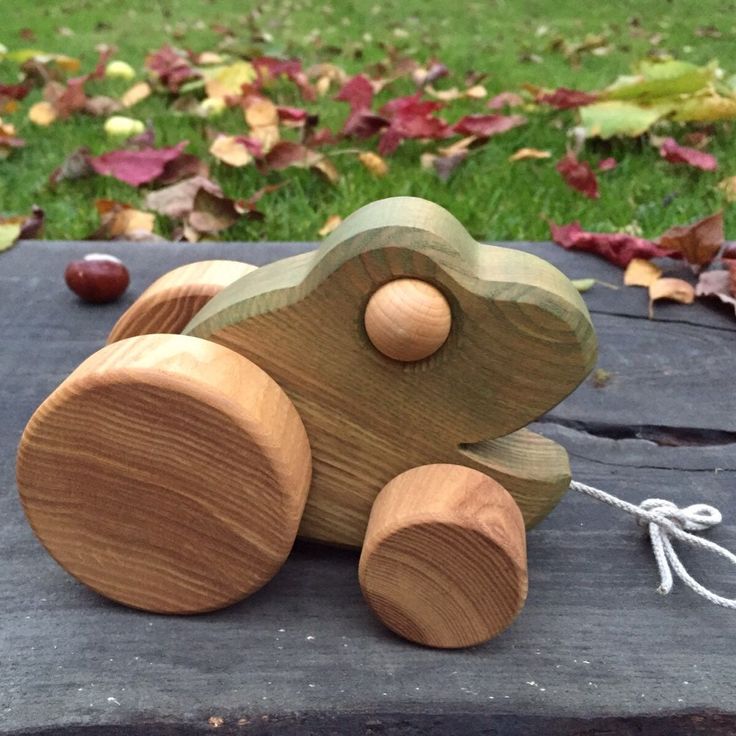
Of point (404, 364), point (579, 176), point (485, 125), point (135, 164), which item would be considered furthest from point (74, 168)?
point (404, 364)

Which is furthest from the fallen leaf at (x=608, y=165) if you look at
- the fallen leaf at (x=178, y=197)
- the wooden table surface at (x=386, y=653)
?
the wooden table surface at (x=386, y=653)

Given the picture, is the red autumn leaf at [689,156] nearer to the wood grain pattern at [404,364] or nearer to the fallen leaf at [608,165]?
the fallen leaf at [608,165]

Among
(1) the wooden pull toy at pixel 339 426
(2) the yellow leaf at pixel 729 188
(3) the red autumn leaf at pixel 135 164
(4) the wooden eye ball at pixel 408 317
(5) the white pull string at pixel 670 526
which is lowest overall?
(2) the yellow leaf at pixel 729 188

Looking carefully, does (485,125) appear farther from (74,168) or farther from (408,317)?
(408,317)

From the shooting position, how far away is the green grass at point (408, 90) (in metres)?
2.21

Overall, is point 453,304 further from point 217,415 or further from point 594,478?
point 594,478

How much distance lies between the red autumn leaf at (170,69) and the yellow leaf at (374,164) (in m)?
1.12

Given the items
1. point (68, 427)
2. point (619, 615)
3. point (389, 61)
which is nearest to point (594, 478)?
point (619, 615)

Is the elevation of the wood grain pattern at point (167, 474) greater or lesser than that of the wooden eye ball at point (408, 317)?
lesser

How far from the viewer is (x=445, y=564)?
89 cm

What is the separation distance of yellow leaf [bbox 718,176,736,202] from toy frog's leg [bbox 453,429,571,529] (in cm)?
158

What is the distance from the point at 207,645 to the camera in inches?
36.6

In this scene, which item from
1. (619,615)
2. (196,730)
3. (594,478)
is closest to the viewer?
(196,730)

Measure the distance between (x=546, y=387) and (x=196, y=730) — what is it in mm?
500
